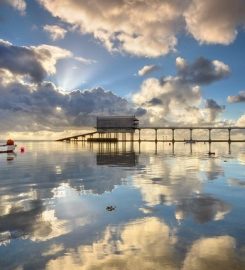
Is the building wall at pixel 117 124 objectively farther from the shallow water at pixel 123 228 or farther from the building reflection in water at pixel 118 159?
the shallow water at pixel 123 228

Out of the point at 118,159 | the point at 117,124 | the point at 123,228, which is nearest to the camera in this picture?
the point at 123,228

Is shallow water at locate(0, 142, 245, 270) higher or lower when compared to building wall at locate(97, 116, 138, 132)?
lower

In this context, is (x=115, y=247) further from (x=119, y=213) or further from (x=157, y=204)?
(x=157, y=204)

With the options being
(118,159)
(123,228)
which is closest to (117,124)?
(118,159)

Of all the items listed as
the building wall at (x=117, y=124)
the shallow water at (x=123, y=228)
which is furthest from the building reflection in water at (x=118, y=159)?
the building wall at (x=117, y=124)

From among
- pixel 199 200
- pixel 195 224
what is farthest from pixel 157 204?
pixel 195 224

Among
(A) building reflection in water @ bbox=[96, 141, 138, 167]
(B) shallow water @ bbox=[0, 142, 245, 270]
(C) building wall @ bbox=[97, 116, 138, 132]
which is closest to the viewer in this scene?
(B) shallow water @ bbox=[0, 142, 245, 270]

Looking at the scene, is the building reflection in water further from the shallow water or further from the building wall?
the building wall

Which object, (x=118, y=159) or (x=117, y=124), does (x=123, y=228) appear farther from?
(x=117, y=124)

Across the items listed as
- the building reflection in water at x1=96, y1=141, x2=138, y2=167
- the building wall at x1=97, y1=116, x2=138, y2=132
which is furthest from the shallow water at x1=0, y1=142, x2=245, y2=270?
the building wall at x1=97, y1=116, x2=138, y2=132

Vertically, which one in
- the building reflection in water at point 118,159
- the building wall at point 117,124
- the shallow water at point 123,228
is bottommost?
the shallow water at point 123,228

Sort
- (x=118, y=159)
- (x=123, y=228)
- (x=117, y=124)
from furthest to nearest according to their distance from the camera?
(x=117, y=124)
(x=118, y=159)
(x=123, y=228)

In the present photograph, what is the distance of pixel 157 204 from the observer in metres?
17.7

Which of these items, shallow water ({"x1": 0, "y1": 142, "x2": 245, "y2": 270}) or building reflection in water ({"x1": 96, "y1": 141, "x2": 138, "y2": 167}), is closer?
shallow water ({"x1": 0, "y1": 142, "x2": 245, "y2": 270})
